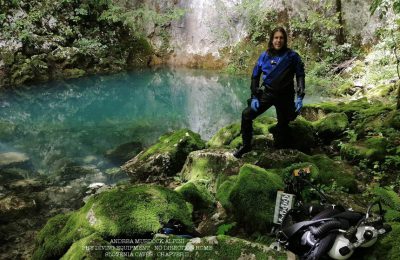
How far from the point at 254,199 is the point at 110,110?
11.5m

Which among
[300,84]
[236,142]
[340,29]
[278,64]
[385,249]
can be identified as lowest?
[236,142]

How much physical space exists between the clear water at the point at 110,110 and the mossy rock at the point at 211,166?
3.88 meters

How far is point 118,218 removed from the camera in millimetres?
4039

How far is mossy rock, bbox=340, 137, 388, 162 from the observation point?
5797 millimetres

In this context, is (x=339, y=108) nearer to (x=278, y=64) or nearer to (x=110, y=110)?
(x=278, y=64)

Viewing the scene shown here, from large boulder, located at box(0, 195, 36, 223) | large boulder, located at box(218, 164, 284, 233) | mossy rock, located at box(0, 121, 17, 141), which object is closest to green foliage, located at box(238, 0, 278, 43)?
mossy rock, located at box(0, 121, 17, 141)

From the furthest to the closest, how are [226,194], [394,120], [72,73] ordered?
[72,73] < [394,120] < [226,194]

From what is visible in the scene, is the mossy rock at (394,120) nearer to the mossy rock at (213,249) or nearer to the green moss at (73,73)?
the mossy rock at (213,249)

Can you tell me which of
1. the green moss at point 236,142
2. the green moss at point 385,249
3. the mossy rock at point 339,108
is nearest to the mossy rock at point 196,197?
the green moss at point 236,142

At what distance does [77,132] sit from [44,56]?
37.3 feet

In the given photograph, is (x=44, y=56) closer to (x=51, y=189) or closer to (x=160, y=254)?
(x=51, y=189)

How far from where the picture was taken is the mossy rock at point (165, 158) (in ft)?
25.6

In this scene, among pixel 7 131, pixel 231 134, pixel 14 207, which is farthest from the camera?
pixel 7 131

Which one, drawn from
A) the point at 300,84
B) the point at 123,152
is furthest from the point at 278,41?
the point at 123,152
